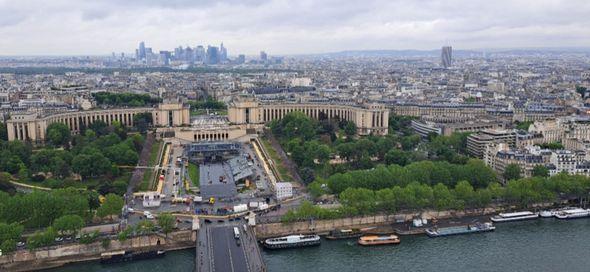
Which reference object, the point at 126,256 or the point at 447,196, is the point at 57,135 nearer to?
the point at 126,256

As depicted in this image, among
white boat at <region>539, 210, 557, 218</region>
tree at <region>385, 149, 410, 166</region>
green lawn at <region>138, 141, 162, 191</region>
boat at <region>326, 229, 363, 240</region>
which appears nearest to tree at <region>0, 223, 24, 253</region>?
green lawn at <region>138, 141, 162, 191</region>

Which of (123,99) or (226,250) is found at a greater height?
(123,99)

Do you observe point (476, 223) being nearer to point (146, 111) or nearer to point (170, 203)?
point (170, 203)

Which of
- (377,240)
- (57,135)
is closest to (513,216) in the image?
(377,240)

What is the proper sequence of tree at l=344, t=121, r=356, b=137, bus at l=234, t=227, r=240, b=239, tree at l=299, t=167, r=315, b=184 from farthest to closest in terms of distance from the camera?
tree at l=344, t=121, r=356, b=137
tree at l=299, t=167, r=315, b=184
bus at l=234, t=227, r=240, b=239

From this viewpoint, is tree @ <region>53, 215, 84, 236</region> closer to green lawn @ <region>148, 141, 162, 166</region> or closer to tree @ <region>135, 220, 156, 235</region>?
tree @ <region>135, 220, 156, 235</region>

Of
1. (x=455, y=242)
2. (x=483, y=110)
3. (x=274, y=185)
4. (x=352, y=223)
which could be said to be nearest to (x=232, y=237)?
(x=352, y=223)
